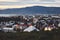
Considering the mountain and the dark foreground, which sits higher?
the mountain

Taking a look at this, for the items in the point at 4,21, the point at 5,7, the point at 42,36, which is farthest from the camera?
the point at 4,21

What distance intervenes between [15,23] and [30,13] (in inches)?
10.8

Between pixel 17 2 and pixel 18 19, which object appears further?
pixel 18 19

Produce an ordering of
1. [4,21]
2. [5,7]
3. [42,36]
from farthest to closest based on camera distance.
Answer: [4,21] → [5,7] → [42,36]

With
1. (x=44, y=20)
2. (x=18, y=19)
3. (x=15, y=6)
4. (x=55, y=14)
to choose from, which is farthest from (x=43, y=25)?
(x=15, y=6)

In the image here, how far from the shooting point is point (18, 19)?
2.01 metres

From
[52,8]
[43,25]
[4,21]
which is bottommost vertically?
[43,25]

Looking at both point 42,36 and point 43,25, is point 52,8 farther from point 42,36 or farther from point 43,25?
point 42,36

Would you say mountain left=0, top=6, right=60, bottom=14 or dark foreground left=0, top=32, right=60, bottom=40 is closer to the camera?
dark foreground left=0, top=32, right=60, bottom=40

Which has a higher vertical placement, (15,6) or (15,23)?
(15,6)

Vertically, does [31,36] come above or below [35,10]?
below

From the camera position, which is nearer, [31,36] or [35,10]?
[31,36]

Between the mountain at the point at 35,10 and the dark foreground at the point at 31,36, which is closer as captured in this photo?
the dark foreground at the point at 31,36

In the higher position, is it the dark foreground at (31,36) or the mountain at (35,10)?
the mountain at (35,10)
